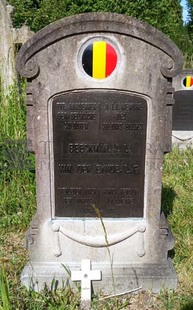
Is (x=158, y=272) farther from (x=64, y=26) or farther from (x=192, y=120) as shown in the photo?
(x=192, y=120)

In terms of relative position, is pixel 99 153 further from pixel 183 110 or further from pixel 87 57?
A: pixel 183 110

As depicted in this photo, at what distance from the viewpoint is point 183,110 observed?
6.11 metres

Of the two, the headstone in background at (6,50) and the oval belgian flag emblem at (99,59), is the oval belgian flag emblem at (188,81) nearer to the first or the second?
the headstone in background at (6,50)

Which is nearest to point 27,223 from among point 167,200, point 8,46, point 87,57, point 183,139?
point 167,200

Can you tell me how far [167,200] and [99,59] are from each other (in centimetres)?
207

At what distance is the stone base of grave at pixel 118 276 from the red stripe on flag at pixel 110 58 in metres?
1.36

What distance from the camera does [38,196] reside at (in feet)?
8.32

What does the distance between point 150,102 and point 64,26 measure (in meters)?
0.71

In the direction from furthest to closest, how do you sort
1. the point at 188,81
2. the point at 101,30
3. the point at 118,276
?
the point at 188,81 → the point at 118,276 → the point at 101,30

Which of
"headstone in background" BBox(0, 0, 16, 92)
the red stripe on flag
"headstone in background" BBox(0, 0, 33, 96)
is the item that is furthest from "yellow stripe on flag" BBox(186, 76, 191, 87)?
the red stripe on flag

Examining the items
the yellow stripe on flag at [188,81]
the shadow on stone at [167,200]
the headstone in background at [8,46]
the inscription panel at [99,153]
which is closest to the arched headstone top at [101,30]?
the inscription panel at [99,153]

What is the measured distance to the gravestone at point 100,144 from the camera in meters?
2.26

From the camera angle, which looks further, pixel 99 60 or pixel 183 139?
pixel 183 139

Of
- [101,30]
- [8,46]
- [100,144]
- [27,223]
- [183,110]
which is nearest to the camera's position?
[101,30]
